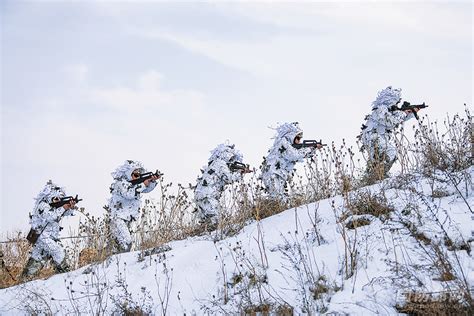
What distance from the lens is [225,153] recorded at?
9258mm

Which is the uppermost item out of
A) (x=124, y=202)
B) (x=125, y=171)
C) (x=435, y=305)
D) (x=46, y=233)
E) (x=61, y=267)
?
(x=125, y=171)

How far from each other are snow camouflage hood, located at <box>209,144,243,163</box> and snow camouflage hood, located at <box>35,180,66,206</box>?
2.80 meters

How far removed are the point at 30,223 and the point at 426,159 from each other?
21.3ft

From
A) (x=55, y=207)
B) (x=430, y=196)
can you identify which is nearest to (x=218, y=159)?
(x=55, y=207)

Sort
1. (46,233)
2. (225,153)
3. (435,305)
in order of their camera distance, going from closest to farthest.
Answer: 1. (435,305)
2. (46,233)
3. (225,153)

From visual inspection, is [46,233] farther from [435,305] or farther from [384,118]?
[435,305]

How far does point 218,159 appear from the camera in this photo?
921 cm

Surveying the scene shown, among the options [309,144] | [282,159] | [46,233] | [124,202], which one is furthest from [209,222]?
[46,233]

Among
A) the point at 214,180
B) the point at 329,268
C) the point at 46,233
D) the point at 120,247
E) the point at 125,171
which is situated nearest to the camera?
the point at 329,268

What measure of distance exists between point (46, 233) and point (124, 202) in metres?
1.40

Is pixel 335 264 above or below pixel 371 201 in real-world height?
below

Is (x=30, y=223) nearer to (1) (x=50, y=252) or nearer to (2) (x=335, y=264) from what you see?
(1) (x=50, y=252)

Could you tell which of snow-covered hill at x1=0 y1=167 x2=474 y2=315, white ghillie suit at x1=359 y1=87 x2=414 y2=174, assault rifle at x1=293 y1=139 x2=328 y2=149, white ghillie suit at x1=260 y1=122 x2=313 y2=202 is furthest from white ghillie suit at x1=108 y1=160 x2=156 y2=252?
white ghillie suit at x1=359 y1=87 x2=414 y2=174

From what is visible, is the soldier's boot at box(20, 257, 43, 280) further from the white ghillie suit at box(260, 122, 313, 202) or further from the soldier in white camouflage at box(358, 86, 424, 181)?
the soldier in white camouflage at box(358, 86, 424, 181)
